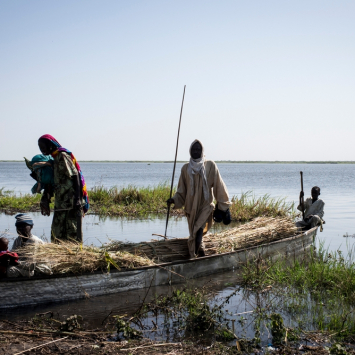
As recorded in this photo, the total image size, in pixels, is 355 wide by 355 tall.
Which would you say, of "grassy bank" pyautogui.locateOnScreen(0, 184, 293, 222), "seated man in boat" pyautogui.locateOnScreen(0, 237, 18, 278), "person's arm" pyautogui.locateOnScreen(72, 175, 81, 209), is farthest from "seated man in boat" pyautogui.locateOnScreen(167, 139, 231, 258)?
"grassy bank" pyautogui.locateOnScreen(0, 184, 293, 222)

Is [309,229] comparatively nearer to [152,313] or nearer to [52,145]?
[152,313]

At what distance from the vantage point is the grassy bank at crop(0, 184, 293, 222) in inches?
477

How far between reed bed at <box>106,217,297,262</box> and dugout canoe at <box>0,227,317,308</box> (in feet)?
0.82

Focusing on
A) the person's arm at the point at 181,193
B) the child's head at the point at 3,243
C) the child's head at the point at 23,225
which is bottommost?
the child's head at the point at 3,243

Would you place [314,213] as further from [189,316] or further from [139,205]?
[139,205]

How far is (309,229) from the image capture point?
8211 millimetres

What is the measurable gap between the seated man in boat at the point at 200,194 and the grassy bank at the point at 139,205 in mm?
6072

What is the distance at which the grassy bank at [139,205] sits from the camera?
1212 cm

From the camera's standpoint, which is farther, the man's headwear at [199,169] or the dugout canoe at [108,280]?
the man's headwear at [199,169]

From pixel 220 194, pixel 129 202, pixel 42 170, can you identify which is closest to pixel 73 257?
pixel 42 170

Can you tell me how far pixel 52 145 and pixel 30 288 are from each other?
1920mm

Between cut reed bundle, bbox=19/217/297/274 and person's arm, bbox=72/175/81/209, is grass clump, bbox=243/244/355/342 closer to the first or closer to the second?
cut reed bundle, bbox=19/217/297/274

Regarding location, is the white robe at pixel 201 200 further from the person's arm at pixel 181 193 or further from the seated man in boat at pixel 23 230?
the seated man in boat at pixel 23 230

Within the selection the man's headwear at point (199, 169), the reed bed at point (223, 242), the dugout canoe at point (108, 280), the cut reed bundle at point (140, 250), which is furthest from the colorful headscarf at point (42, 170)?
the man's headwear at point (199, 169)
